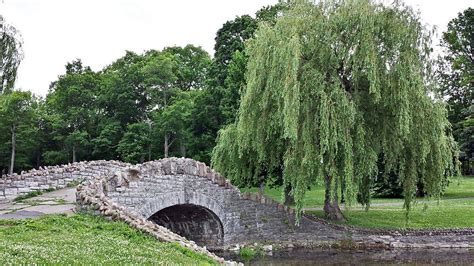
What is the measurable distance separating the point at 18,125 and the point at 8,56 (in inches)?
1320

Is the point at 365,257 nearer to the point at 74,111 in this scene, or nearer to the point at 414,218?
the point at 414,218

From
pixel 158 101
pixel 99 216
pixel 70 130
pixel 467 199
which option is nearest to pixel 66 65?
pixel 70 130

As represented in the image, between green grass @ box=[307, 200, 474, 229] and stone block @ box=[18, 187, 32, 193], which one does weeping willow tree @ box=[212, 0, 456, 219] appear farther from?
stone block @ box=[18, 187, 32, 193]

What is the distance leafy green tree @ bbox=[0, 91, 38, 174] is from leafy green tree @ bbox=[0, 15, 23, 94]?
3158 cm

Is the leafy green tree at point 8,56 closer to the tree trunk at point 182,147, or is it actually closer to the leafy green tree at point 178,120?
the leafy green tree at point 178,120

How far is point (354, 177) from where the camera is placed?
18.8 metres

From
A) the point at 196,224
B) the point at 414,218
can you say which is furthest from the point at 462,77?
the point at 196,224

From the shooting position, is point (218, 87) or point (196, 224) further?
point (218, 87)

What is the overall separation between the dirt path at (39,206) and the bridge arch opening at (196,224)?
14.6ft

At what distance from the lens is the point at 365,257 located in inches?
720

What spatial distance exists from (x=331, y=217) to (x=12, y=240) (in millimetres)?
15019

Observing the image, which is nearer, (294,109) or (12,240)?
(12,240)

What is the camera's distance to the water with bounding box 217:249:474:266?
675 inches

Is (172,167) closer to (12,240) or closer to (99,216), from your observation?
(99,216)
